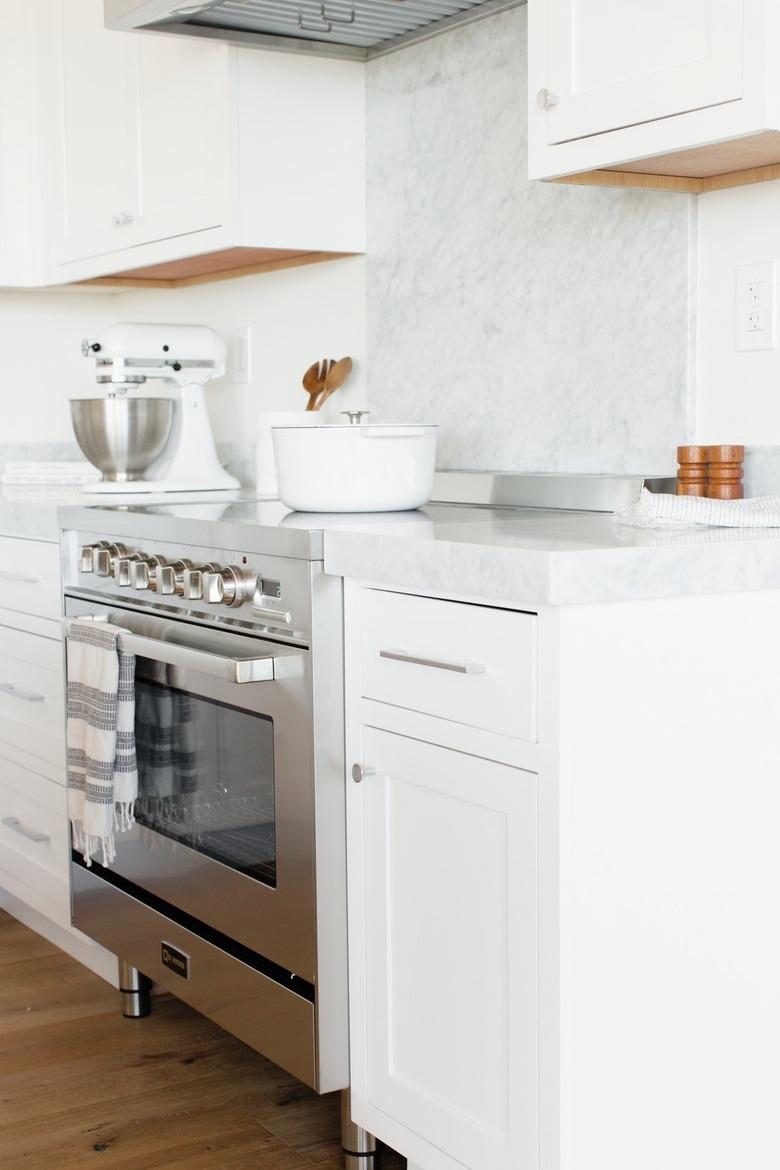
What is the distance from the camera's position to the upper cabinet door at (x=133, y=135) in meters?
2.72

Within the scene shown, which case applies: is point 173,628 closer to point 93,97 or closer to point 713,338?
point 713,338

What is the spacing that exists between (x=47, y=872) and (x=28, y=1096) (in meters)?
0.58

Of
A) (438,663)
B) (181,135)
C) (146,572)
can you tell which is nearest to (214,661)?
(146,572)

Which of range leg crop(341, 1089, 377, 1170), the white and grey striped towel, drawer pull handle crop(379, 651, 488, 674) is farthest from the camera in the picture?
range leg crop(341, 1089, 377, 1170)

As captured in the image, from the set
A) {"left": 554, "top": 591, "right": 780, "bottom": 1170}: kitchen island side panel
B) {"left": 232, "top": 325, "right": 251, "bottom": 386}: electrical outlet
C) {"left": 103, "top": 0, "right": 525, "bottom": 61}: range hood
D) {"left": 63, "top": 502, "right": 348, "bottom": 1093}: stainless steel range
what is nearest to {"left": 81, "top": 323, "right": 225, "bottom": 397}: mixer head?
{"left": 232, "top": 325, "right": 251, "bottom": 386}: electrical outlet

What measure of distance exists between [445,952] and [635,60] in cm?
113

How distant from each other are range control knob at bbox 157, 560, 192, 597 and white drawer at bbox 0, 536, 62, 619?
52 cm

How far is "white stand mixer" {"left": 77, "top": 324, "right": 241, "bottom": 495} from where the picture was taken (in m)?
2.96

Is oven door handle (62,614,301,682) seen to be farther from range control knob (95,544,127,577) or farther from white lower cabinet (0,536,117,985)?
white lower cabinet (0,536,117,985)

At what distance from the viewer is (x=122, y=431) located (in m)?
2.95

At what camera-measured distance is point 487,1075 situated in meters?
1.63

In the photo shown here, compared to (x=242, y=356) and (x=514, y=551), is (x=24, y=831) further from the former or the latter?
(x=514, y=551)

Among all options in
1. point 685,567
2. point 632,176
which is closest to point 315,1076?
point 685,567

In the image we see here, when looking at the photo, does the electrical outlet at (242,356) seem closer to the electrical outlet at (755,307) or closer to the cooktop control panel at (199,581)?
the cooktop control panel at (199,581)
